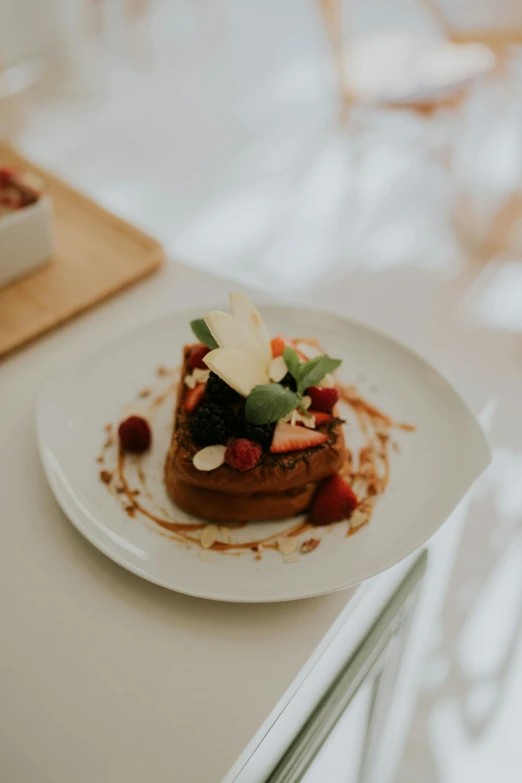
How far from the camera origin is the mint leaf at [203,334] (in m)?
0.96

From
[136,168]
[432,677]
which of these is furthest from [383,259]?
[432,677]

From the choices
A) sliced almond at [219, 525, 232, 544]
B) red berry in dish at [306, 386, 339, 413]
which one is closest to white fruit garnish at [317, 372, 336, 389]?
red berry in dish at [306, 386, 339, 413]

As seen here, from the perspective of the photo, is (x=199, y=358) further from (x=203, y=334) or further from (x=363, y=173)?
(x=363, y=173)

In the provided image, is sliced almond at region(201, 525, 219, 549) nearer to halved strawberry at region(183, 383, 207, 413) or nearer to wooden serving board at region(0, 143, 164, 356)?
halved strawberry at region(183, 383, 207, 413)

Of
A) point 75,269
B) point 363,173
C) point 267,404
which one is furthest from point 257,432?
point 363,173

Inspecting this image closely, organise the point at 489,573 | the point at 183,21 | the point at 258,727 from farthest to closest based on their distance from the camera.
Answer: the point at 183,21
the point at 489,573
the point at 258,727

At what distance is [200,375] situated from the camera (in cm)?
100

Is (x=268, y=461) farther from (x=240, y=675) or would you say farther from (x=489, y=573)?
(x=489, y=573)

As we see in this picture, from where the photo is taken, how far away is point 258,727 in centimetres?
74

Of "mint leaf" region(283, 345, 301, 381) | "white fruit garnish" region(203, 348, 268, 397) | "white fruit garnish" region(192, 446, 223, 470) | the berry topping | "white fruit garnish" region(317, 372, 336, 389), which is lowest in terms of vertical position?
"white fruit garnish" region(192, 446, 223, 470)

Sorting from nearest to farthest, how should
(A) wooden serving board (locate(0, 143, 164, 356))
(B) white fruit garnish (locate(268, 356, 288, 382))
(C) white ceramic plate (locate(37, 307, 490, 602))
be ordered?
(C) white ceramic plate (locate(37, 307, 490, 602)) → (B) white fruit garnish (locate(268, 356, 288, 382)) → (A) wooden serving board (locate(0, 143, 164, 356))

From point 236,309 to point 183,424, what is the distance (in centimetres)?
18

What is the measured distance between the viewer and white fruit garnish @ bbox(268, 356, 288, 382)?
37.2 inches

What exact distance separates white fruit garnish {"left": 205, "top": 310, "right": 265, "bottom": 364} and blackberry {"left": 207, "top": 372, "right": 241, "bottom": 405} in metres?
0.05
